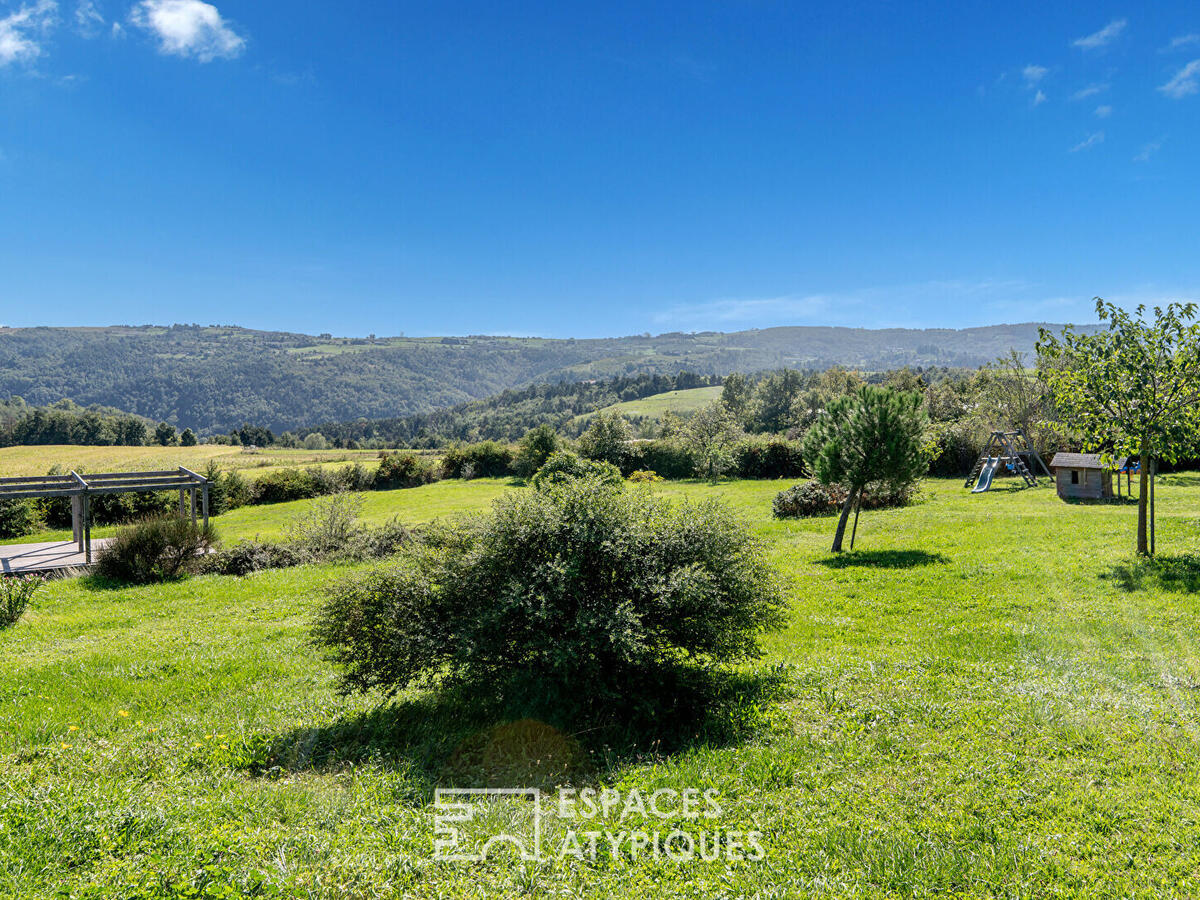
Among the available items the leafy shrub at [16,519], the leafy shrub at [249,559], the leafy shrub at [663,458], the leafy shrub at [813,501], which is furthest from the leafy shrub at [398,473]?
the leafy shrub at [813,501]

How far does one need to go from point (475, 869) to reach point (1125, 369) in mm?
15074

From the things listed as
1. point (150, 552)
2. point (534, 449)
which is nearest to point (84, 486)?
point (150, 552)

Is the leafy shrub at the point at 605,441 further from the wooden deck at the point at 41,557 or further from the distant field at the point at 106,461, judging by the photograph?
the wooden deck at the point at 41,557

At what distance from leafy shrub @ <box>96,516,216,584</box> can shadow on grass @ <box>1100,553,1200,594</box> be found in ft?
70.5

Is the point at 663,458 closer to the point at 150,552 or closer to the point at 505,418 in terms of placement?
the point at 150,552

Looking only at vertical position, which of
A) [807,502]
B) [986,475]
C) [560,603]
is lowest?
[807,502]

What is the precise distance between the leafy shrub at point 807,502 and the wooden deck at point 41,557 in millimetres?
22895

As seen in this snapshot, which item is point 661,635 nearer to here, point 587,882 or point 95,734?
point 587,882

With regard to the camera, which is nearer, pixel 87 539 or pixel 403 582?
Result: pixel 403 582

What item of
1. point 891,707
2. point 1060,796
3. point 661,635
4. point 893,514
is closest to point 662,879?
point 661,635

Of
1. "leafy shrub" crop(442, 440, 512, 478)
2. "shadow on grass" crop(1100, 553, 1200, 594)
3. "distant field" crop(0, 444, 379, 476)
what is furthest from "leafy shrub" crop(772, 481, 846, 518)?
"distant field" crop(0, 444, 379, 476)

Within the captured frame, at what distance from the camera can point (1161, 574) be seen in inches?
429

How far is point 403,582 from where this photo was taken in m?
6.81

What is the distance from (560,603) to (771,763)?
100 inches
